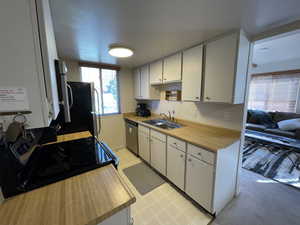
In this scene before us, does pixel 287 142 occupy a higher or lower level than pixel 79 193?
lower

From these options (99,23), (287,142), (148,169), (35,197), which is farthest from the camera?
(287,142)

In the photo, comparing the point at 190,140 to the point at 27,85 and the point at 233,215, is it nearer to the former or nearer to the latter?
the point at 233,215

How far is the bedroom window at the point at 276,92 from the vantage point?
3907 mm

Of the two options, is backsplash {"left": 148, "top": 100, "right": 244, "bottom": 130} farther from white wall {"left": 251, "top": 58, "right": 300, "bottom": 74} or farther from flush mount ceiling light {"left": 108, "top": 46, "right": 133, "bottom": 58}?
white wall {"left": 251, "top": 58, "right": 300, "bottom": 74}

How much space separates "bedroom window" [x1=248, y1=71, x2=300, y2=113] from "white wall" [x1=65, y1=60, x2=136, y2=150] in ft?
15.4

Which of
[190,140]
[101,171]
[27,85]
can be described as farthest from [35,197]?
[190,140]

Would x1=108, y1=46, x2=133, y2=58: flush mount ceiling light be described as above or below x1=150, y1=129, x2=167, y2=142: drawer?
above

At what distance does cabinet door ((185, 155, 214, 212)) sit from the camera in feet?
→ 4.87

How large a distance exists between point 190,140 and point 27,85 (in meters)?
A: 1.60

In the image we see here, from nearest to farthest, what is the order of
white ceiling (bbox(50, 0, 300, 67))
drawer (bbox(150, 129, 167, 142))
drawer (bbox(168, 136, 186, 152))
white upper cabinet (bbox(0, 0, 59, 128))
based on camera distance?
white upper cabinet (bbox(0, 0, 59, 128))
white ceiling (bbox(50, 0, 300, 67))
drawer (bbox(168, 136, 186, 152))
drawer (bbox(150, 129, 167, 142))

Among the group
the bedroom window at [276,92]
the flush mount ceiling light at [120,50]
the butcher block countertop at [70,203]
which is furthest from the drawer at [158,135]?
the bedroom window at [276,92]

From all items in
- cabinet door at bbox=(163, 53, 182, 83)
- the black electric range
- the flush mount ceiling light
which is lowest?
the black electric range

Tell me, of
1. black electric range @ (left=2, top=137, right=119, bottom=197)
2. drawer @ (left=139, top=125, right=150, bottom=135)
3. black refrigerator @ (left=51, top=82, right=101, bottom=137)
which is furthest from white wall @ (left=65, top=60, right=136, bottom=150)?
black electric range @ (left=2, top=137, right=119, bottom=197)

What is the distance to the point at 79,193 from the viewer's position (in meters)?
0.77
